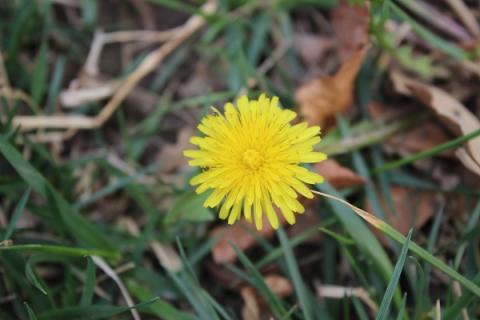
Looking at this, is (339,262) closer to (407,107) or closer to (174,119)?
(407,107)

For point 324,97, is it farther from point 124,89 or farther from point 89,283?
point 89,283

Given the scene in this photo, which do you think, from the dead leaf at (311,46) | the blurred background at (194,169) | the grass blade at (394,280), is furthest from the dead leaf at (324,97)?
the grass blade at (394,280)

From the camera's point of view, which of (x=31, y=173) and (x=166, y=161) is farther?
(x=166, y=161)

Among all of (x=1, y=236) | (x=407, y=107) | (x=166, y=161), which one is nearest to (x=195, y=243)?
(x=166, y=161)

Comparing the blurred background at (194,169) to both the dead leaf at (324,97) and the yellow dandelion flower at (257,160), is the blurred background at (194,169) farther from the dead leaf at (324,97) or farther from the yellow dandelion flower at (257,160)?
the yellow dandelion flower at (257,160)

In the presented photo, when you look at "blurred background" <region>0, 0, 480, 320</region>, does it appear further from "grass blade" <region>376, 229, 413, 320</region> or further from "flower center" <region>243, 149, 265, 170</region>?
"flower center" <region>243, 149, 265, 170</region>

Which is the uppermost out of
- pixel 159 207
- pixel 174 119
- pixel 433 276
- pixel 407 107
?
pixel 174 119
